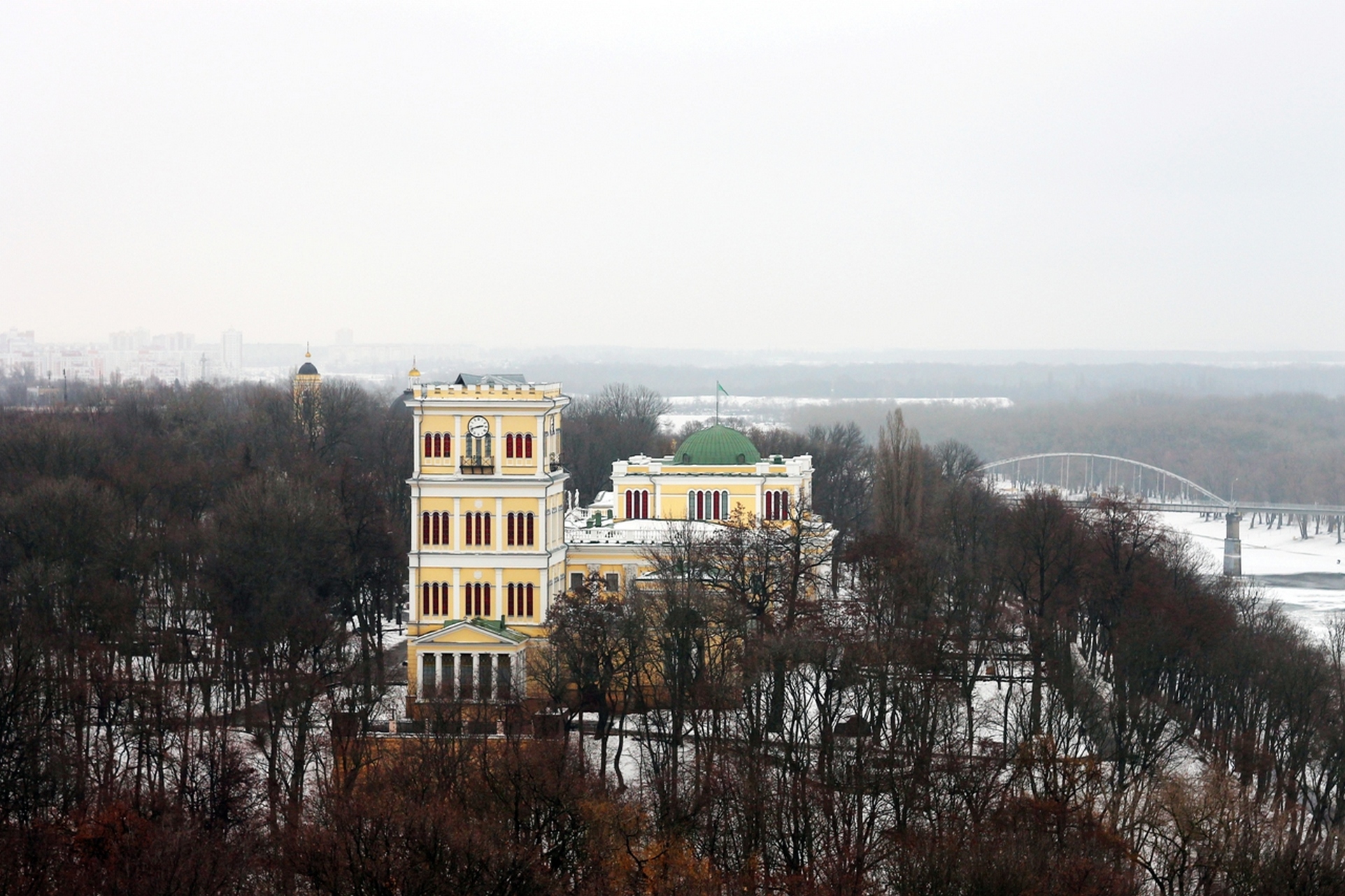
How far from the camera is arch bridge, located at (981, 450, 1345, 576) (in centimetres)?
13488

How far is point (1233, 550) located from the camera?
11619 cm

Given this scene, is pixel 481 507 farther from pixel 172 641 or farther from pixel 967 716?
pixel 967 716

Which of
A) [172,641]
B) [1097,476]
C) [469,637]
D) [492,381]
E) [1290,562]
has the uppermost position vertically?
[492,381]

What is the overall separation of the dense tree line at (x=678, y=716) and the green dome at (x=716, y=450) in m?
5.47

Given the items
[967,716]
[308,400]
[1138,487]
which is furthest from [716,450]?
[1138,487]

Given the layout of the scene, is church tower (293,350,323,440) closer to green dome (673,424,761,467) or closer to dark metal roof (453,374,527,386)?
green dome (673,424,761,467)

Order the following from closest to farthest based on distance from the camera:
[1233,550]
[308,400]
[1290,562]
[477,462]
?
[477,462] → [308,400] → [1233,550] → [1290,562]

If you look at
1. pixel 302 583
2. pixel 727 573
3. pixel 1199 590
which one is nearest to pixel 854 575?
pixel 727 573

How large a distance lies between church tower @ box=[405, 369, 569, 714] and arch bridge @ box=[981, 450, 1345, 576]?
66496 millimetres

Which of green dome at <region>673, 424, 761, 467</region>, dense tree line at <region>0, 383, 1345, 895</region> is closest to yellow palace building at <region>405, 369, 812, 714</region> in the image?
dense tree line at <region>0, 383, 1345, 895</region>

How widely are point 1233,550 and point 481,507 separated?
71584mm

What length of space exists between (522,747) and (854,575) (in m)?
19.7

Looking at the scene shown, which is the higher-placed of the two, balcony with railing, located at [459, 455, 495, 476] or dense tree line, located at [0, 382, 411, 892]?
balcony with railing, located at [459, 455, 495, 476]

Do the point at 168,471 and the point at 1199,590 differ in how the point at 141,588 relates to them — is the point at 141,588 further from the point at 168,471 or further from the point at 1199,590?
the point at 1199,590
